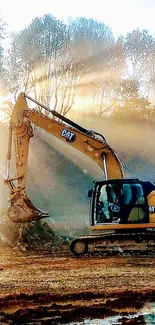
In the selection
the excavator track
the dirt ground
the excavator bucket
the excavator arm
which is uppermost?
the excavator arm

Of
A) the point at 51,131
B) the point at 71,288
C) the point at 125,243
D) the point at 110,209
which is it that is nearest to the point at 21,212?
the point at 110,209

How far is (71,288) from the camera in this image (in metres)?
11.0

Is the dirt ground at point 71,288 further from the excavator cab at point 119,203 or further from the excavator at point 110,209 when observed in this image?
the excavator cab at point 119,203

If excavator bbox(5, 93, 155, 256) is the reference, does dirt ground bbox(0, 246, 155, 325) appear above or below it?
below

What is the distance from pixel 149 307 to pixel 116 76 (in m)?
24.9

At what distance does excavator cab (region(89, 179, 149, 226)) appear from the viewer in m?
16.0

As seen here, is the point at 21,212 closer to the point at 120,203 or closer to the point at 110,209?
the point at 110,209

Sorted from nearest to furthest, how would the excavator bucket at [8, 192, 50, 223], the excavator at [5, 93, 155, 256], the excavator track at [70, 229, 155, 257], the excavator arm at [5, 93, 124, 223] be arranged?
1. the excavator bucket at [8, 192, 50, 223]
2. the excavator at [5, 93, 155, 256]
3. the excavator track at [70, 229, 155, 257]
4. the excavator arm at [5, 93, 124, 223]

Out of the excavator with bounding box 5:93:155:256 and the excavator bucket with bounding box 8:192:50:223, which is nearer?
the excavator bucket with bounding box 8:192:50:223

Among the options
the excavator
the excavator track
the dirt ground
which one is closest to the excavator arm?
the excavator

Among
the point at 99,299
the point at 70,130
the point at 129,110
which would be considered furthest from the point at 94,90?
the point at 99,299

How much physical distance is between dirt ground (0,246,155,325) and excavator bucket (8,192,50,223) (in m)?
1.11

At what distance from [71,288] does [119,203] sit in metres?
5.34

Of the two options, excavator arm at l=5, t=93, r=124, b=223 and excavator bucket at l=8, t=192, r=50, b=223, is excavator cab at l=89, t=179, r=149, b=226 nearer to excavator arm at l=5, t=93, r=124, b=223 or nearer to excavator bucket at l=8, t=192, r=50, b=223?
excavator arm at l=5, t=93, r=124, b=223
